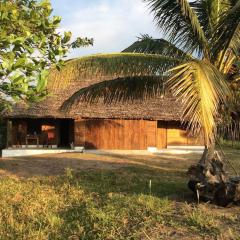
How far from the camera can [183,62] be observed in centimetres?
931

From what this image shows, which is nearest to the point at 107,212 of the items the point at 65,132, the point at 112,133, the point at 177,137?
the point at 112,133

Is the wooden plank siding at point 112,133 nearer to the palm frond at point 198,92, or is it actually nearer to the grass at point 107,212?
the grass at point 107,212

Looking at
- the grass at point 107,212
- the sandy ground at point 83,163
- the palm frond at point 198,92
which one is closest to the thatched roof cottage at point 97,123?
the sandy ground at point 83,163

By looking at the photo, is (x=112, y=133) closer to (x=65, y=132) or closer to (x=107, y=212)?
(x=65, y=132)

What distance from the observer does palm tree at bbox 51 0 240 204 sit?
8.12 meters

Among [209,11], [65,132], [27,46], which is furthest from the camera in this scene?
[65,132]

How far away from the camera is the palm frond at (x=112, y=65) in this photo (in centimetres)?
961

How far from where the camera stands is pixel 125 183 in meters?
13.0

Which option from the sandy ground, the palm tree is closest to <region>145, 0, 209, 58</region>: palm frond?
the palm tree

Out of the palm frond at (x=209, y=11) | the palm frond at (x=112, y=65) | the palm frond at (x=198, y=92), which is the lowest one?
the palm frond at (x=198, y=92)

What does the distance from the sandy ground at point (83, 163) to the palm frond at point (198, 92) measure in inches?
319

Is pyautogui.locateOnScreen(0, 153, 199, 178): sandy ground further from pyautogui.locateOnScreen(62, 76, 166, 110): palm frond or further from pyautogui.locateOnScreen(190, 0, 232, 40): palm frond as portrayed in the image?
pyautogui.locateOnScreen(190, 0, 232, 40): palm frond

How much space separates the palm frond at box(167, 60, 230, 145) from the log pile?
145 centimetres

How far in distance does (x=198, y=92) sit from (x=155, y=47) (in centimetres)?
345
